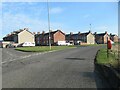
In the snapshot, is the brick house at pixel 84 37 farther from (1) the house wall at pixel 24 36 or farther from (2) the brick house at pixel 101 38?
(1) the house wall at pixel 24 36

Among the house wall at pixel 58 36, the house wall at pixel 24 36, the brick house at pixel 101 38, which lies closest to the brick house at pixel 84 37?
the brick house at pixel 101 38

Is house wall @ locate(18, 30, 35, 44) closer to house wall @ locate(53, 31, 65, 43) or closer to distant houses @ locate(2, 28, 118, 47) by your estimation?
distant houses @ locate(2, 28, 118, 47)

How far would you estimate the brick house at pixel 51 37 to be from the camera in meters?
110

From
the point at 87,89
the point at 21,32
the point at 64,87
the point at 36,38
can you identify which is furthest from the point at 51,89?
the point at 36,38

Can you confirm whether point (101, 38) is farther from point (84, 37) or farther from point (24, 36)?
point (24, 36)

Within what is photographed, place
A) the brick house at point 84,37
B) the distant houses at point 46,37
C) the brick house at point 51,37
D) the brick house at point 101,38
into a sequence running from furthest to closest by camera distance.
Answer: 1. the brick house at point 101,38
2. the brick house at point 84,37
3. the brick house at point 51,37
4. the distant houses at point 46,37

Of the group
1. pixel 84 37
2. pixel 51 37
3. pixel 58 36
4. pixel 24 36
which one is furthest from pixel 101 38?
pixel 24 36

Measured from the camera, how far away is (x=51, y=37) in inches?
4360

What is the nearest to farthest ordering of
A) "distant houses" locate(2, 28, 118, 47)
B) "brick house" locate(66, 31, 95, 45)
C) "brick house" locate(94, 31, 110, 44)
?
"distant houses" locate(2, 28, 118, 47), "brick house" locate(66, 31, 95, 45), "brick house" locate(94, 31, 110, 44)

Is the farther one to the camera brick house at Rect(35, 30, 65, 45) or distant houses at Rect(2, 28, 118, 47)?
brick house at Rect(35, 30, 65, 45)

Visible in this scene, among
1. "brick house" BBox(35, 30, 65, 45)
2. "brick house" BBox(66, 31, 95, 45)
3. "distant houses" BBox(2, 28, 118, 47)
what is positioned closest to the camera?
"distant houses" BBox(2, 28, 118, 47)

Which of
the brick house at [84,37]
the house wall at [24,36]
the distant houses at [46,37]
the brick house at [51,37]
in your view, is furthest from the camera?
the brick house at [84,37]

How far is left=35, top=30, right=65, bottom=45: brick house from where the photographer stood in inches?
→ 4333

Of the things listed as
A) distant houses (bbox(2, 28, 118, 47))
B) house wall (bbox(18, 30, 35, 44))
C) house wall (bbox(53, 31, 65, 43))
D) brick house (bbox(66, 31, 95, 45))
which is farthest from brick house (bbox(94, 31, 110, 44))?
house wall (bbox(18, 30, 35, 44))
